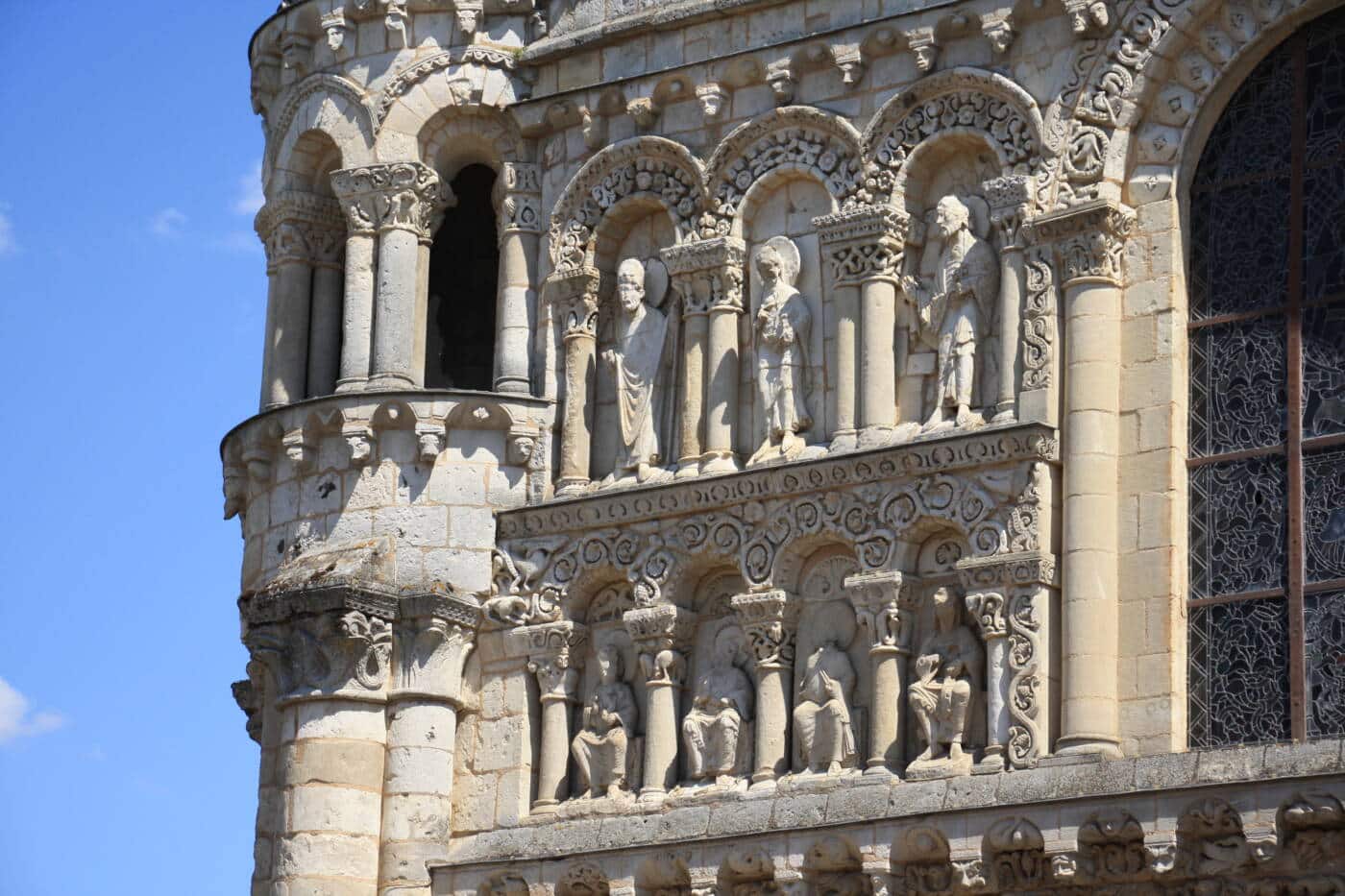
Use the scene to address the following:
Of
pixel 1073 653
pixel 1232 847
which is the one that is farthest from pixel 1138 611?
pixel 1232 847

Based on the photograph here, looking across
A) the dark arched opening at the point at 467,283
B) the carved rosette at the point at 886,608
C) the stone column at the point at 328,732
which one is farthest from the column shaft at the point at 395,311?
the carved rosette at the point at 886,608

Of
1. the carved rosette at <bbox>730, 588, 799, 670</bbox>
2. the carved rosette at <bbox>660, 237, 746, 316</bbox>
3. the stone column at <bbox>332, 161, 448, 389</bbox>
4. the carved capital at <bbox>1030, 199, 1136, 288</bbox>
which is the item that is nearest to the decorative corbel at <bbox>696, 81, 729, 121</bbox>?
the carved rosette at <bbox>660, 237, 746, 316</bbox>

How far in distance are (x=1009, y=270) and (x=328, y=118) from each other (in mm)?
5476

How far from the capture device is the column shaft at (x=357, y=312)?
24.8 metres

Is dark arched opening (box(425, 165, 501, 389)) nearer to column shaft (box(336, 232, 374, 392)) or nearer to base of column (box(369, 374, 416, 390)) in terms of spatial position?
column shaft (box(336, 232, 374, 392))

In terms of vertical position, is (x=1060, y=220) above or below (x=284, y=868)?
above

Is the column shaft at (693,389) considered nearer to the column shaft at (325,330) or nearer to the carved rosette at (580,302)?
the carved rosette at (580,302)

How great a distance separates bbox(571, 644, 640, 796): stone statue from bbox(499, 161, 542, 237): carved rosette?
10.7 ft

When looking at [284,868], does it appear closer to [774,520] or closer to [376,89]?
[774,520]

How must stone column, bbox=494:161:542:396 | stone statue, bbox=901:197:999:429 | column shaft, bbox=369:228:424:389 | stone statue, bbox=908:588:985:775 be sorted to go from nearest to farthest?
stone statue, bbox=908:588:985:775
stone statue, bbox=901:197:999:429
column shaft, bbox=369:228:424:389
stone column, bbox=494:161:542:396

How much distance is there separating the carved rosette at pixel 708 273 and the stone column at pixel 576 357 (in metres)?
0.72

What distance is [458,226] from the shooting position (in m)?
26.6

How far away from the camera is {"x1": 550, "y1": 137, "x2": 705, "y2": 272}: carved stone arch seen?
24.4 m

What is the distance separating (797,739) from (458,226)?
5739mm
